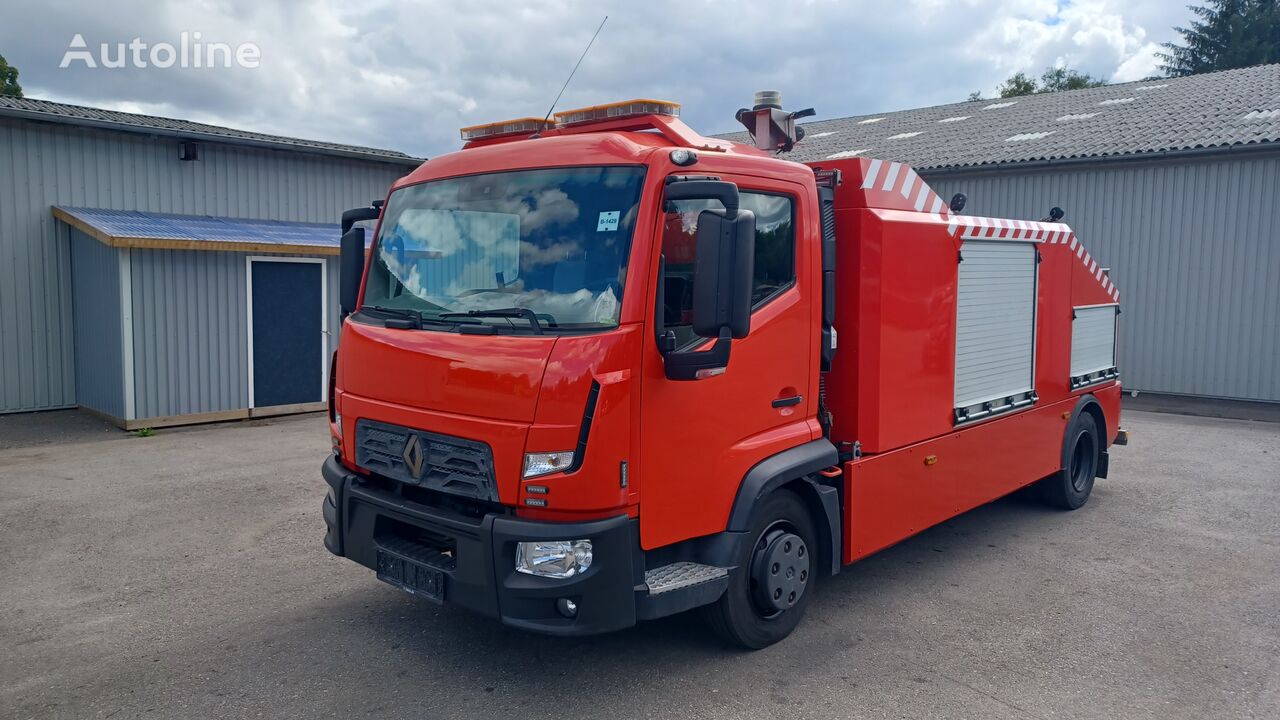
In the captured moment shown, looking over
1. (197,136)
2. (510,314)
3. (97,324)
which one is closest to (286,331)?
(97,324)

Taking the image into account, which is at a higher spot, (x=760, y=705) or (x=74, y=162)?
(x=74, y=162)

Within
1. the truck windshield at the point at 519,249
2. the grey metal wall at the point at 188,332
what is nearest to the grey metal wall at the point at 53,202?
the grey metal wall at the point at 188,332

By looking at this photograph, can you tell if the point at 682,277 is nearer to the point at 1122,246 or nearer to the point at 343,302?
the point at 343,302

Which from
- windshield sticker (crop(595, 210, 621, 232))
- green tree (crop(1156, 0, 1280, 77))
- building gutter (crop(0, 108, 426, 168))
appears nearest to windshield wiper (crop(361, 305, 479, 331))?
windshield sticker (crop(595, 210, 621, 232))

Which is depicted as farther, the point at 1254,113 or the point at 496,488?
the point at 1254,113

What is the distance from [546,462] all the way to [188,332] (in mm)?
9355

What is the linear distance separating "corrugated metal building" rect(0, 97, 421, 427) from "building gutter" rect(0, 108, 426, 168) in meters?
0.04

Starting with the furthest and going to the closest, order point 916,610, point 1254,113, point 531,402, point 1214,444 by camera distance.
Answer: point 1254,113
point 1214,444
point 916,610
point 531,402

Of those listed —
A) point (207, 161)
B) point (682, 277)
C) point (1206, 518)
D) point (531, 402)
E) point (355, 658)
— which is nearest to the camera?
point (531, 402)

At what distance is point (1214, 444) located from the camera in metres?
10.8

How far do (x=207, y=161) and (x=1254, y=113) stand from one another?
16.8 metres

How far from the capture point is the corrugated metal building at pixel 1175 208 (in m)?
13.7

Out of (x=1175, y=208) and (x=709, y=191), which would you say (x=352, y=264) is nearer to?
(x=709, y=191)

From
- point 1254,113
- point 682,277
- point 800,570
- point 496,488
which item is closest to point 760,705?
point 800,570
